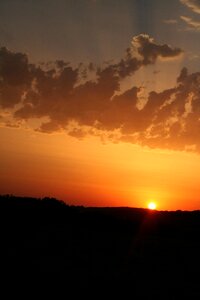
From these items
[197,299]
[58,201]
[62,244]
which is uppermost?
[58,201]

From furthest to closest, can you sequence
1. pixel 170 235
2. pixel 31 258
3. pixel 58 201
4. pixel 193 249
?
pixel 58 201
pixel 170 235
pixel 193 249
pixel 31 258

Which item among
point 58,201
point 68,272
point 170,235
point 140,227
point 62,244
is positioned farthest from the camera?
point 58,201

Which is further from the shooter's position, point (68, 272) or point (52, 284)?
point (68, 272)

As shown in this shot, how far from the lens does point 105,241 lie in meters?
33.1

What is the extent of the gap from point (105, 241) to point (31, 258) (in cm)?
944

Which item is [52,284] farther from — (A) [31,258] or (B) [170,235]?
(B) [170,235]

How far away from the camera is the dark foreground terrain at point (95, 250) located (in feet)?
68.8

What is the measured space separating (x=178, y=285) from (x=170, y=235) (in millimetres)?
18328

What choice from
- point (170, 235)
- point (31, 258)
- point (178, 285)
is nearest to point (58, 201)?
point (170, 235)

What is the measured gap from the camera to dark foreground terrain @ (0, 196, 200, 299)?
20973mm

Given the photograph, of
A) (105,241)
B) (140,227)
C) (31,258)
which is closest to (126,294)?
(31,258)

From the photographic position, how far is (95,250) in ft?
95.6

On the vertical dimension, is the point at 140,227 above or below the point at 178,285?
above

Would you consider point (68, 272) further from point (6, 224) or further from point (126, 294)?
point (6, 224)
